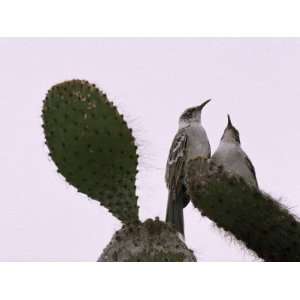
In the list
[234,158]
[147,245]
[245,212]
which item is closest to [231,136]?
[234,158]

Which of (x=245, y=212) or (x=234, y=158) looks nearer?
(x=245, y=212)

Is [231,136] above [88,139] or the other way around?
above

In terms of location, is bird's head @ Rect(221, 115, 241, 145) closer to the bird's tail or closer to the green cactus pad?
the bird's tail

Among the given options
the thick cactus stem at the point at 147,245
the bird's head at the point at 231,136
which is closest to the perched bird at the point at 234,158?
the bird's head at the point at 231,136

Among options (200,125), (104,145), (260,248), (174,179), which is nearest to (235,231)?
(260,248)

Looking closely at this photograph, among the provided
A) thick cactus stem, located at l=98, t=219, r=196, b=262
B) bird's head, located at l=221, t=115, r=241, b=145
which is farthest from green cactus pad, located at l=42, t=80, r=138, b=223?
bird's head, located at l=221, t=115, r=241, b=145

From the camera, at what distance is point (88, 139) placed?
496cm

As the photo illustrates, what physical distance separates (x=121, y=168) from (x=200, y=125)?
3.08 metres

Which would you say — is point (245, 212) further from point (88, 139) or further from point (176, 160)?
point (176, 160)

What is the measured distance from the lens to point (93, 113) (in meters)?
4.92

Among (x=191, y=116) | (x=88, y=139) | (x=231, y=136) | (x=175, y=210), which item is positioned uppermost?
(x=191, y=116)

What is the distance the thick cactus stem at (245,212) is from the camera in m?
4.74

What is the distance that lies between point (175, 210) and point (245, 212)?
235 cm

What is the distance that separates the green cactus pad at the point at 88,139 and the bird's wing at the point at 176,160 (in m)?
2.19
